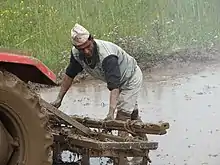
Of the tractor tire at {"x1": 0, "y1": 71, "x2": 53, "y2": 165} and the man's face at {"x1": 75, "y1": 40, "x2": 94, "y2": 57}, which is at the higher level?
the man's face at {"x1": 75, "y1": 40, "x2": 94, "y2": 57}

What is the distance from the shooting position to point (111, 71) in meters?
5.93

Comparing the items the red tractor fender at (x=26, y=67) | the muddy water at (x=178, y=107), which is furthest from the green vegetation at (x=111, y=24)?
the red tractor fender at (x=26, y=67)

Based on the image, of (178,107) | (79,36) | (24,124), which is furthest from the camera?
(178,107)

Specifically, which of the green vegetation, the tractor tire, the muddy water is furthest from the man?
the green vegetation

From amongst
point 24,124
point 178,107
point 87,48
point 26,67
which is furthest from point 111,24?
point 24,124

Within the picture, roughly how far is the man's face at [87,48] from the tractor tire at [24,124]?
1.33m

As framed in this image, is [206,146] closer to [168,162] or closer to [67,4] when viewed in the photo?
[168,162]

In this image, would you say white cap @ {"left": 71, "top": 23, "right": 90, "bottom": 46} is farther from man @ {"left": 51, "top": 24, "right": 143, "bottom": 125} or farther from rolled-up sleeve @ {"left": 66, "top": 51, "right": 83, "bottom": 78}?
rolled-up sleeve @ {"left": 66, "top": 51, "right": 83, "bottom": 78}

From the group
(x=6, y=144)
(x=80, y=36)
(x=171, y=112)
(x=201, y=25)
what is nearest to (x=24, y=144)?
(x=6, y=144)

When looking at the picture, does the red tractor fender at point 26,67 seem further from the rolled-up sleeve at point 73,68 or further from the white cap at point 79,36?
the rolled-up sleeve at point 73,68

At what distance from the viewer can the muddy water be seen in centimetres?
688

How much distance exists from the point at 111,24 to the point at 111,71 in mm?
7338

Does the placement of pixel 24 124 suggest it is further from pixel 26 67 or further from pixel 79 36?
pixel 79 36

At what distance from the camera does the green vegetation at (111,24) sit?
11.8 meters
